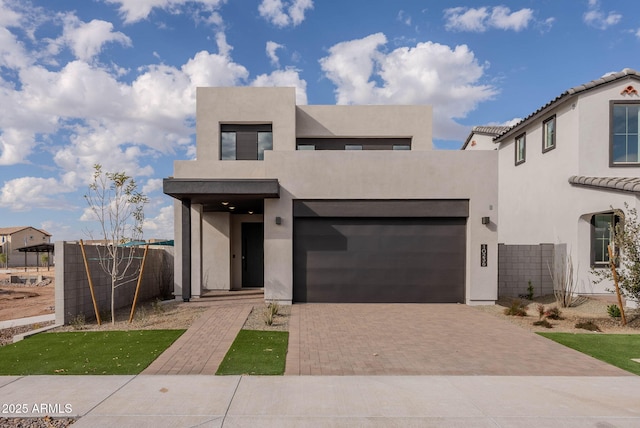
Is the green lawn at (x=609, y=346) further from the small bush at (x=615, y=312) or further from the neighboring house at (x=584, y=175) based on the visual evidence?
the neighboring house at (x=584, y=175)

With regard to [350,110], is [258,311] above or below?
below

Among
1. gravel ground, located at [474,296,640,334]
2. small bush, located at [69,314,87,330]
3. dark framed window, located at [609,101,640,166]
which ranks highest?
dark framed window, located at [609,101,640,166]

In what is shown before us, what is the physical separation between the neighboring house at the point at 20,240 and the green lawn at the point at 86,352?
5550 centimetres

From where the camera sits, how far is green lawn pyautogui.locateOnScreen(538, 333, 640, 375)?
7.49m

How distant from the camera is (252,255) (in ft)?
57.5

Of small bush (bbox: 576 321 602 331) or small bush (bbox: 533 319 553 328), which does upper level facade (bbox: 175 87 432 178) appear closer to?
small bush (bbox: 533 319 553 328)

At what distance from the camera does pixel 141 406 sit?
17.1 ft

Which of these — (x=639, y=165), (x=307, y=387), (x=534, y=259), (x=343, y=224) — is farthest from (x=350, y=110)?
(x=307, y=387)

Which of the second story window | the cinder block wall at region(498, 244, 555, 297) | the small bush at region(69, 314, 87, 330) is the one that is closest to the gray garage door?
the cinder block wall at region(498, 244, 555, 297)

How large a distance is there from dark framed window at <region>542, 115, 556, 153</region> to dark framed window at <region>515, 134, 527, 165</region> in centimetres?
172

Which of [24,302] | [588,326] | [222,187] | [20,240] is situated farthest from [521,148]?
[20,240]

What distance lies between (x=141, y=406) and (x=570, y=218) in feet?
50.0

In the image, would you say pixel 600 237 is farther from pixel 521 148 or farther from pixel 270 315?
pixel 270 315

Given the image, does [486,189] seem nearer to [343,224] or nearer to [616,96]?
[343,224]
